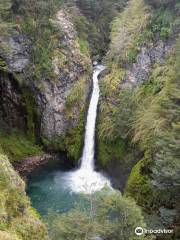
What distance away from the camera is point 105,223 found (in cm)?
1346

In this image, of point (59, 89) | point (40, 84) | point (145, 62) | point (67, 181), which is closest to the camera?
point (67, 181)

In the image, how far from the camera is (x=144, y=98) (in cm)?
2692

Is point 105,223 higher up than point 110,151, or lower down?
higher up

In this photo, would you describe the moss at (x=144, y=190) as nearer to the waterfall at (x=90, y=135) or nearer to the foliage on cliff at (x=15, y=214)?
the foliage on cliff at (x=15, y=214)

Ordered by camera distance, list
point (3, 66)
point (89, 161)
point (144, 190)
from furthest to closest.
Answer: point (3, 66) < point (89, 161) < point (144, 190)

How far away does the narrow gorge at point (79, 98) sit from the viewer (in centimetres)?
2461

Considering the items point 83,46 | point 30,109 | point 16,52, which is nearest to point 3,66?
point 16,52

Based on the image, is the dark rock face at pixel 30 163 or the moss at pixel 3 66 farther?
the moss at pixel 3 66

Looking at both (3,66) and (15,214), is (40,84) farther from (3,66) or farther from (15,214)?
(15,214)

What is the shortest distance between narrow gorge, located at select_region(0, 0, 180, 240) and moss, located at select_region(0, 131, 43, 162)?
0.08 meters

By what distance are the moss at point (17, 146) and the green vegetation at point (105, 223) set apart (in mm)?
18140

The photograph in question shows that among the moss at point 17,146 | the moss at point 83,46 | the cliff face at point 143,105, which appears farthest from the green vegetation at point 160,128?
the moss at point 17,146

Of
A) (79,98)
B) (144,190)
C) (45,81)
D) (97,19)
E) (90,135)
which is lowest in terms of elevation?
A: (90,135)

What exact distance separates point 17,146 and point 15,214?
16.9m
